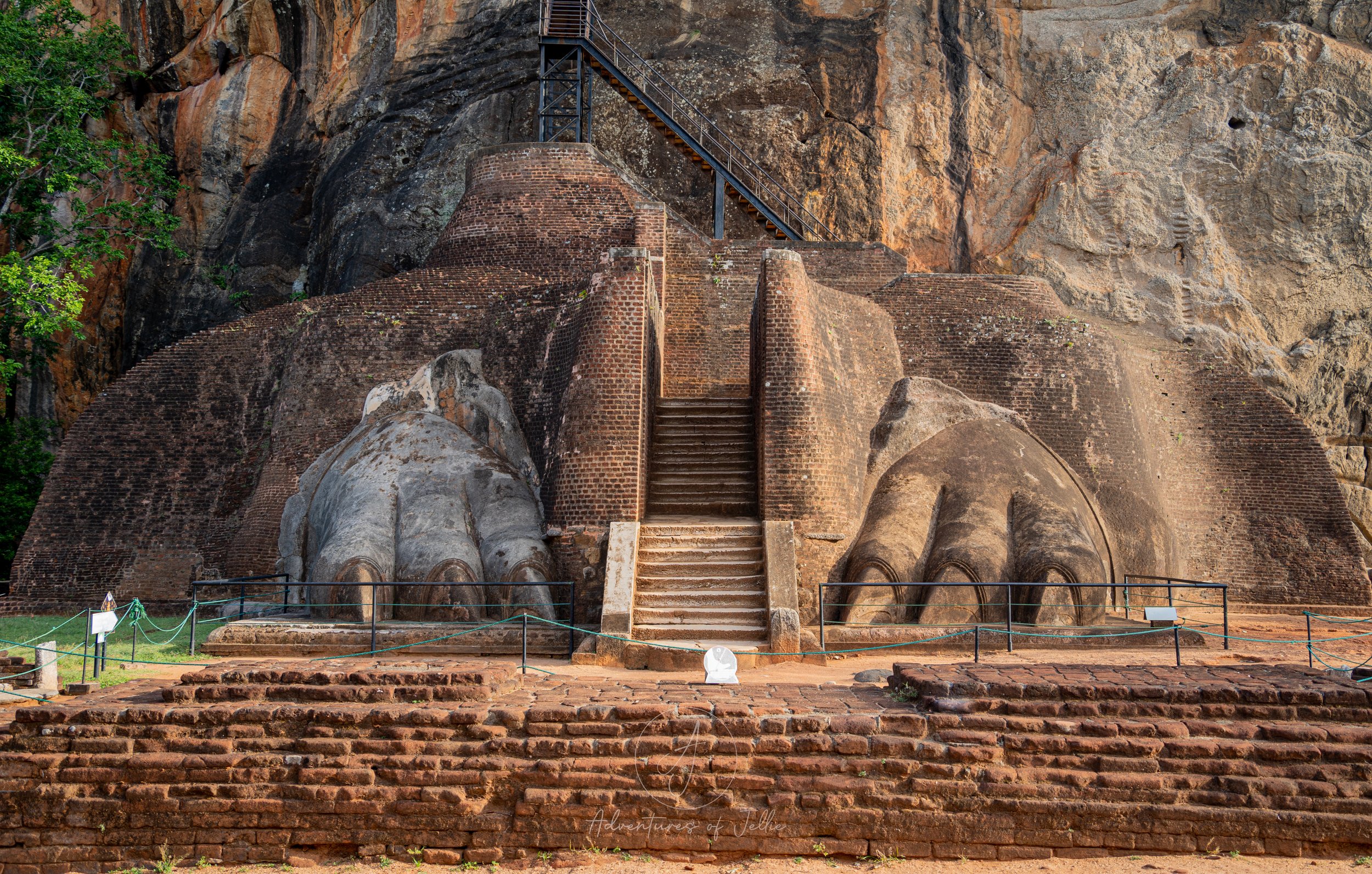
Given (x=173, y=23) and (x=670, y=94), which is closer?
(x=670, y=94)

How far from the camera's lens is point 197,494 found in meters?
15.6

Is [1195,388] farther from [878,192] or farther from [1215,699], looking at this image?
[1215,699]

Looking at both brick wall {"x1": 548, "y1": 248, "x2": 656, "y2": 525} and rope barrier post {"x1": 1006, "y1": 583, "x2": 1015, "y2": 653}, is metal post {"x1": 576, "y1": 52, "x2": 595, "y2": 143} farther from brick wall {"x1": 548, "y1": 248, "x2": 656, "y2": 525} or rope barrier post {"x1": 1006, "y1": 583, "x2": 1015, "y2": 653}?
rope barrier post {"x1": 1006, "y1": 583, "x2": 1015, "y2": 653}

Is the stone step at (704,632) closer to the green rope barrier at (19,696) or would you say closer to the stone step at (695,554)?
the stone step at (695,554)

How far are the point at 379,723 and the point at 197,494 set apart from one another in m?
10.5

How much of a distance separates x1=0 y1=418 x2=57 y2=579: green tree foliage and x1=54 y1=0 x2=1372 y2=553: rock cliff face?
245 centimetres

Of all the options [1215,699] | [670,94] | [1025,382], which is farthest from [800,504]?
[670,94]

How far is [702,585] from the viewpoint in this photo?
36.1ft

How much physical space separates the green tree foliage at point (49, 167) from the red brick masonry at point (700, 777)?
42.2 ft

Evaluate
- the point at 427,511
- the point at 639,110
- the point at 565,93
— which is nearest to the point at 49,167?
the point at 565,93

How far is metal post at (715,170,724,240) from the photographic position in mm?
18688

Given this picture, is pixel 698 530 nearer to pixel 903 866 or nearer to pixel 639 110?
pixel 903 866

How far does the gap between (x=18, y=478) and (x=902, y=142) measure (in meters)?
19.1
